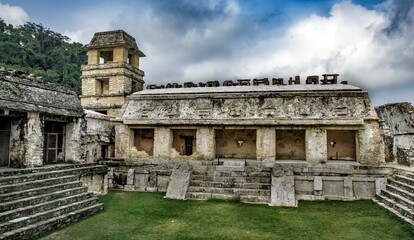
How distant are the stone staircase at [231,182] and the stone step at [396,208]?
14.0ft

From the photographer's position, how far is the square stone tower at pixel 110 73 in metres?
20.1

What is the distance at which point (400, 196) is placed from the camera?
10.1m

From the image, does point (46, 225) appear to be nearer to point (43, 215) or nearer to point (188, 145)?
point (43, 215)

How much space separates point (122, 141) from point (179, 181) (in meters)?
5.34

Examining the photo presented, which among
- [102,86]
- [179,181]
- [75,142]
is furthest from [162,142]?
[102,86]

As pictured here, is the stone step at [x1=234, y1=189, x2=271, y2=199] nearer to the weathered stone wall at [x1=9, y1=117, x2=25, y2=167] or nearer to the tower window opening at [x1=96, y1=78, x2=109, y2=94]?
the weathered stone wall at [x1=9, y1=117, x2=25, y2=167]

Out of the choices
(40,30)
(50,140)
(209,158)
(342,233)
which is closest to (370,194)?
(342,233)

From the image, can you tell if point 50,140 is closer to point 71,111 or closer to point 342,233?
point 71,111

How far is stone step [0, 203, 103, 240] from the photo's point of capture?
6.75m

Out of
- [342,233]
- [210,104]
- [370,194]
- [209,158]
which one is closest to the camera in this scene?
[342,233]

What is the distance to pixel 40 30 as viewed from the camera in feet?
148

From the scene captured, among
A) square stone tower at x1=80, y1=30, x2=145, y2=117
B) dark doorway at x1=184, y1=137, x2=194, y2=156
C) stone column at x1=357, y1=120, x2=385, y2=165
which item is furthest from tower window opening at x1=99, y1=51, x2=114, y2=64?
stone column at x1=357, y1=120, x2=385, y2=165

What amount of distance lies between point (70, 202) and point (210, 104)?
8.93 metres

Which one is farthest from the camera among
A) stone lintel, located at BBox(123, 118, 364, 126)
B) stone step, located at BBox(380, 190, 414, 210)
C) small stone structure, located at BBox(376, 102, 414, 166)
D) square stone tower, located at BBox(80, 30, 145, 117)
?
square stone tower, located at BBox(80, 30, 145, 117)
